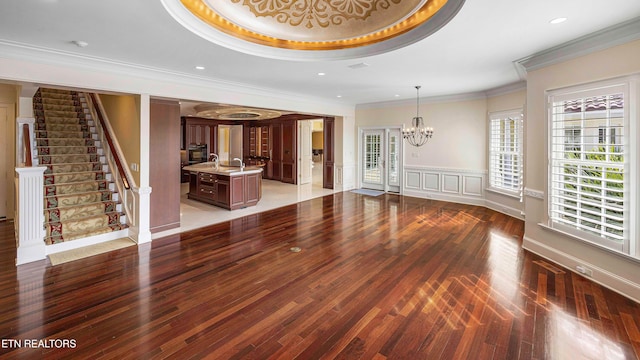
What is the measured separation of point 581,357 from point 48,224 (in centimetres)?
622

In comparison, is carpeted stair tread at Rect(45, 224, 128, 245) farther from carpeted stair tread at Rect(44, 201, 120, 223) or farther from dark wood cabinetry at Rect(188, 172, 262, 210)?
dark wood cabinetry at Rect(188, 172, 262, 210)

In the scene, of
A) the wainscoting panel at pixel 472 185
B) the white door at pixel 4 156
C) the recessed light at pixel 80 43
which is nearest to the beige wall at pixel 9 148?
the white door at pixel 4 156

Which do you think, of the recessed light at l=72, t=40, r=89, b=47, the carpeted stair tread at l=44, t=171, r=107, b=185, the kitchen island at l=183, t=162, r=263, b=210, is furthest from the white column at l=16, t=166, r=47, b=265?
the kitchen island at l=183, t=162, r=263, b=210

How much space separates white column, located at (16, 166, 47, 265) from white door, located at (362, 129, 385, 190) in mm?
7663

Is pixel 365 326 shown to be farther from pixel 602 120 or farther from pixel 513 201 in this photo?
pixel 513 201

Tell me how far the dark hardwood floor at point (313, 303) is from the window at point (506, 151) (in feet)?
7.24

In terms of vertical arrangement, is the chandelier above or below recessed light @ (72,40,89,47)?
below

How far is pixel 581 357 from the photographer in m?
2.17

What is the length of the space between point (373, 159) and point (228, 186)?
15.4 feet

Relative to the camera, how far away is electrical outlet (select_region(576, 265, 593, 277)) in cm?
342

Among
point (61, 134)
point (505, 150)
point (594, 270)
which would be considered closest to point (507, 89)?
point (505, 150)

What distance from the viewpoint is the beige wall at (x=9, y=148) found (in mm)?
5742

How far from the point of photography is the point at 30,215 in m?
3.83

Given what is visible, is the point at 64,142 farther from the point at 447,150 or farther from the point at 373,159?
the point at 447,150
